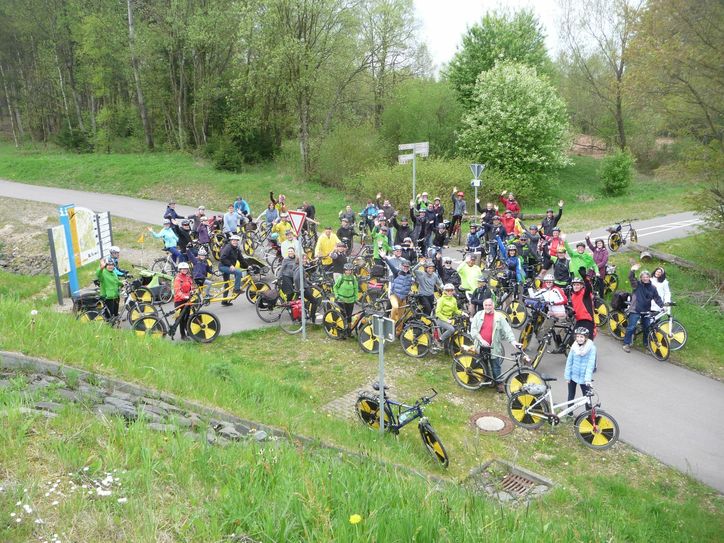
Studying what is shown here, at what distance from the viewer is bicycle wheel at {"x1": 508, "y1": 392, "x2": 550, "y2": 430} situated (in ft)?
30.2

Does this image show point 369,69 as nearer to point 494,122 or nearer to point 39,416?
point 494,122

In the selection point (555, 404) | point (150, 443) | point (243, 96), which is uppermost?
point (243, 96)

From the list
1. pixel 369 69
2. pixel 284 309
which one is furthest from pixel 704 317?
pixel 369 69

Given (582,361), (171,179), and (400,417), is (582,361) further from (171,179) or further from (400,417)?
(171,179)

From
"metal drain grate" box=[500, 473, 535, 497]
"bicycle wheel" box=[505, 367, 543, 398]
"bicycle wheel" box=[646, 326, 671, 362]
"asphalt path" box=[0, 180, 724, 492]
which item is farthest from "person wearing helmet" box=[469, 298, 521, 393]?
"bicycle wheel" box=[646, 326, 671, 362]

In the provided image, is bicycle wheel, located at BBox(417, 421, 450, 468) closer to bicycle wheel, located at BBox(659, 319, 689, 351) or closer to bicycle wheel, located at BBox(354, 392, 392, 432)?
bicycle wheel, located at BBox(354, 392, 392, 432)

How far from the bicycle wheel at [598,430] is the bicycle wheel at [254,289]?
8.37 metres

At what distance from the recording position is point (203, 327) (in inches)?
479

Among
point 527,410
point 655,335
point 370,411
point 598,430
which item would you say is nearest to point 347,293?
point 370,411

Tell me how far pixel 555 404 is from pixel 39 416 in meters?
7.76

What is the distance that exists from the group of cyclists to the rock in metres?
5.85

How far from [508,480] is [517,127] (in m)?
27.2

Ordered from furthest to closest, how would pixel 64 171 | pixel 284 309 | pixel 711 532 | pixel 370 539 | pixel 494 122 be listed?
pixel 64 171
pixel 494 122
pixel 284 309
pixel 711 532
pixel 370 539

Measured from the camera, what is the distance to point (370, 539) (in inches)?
158
